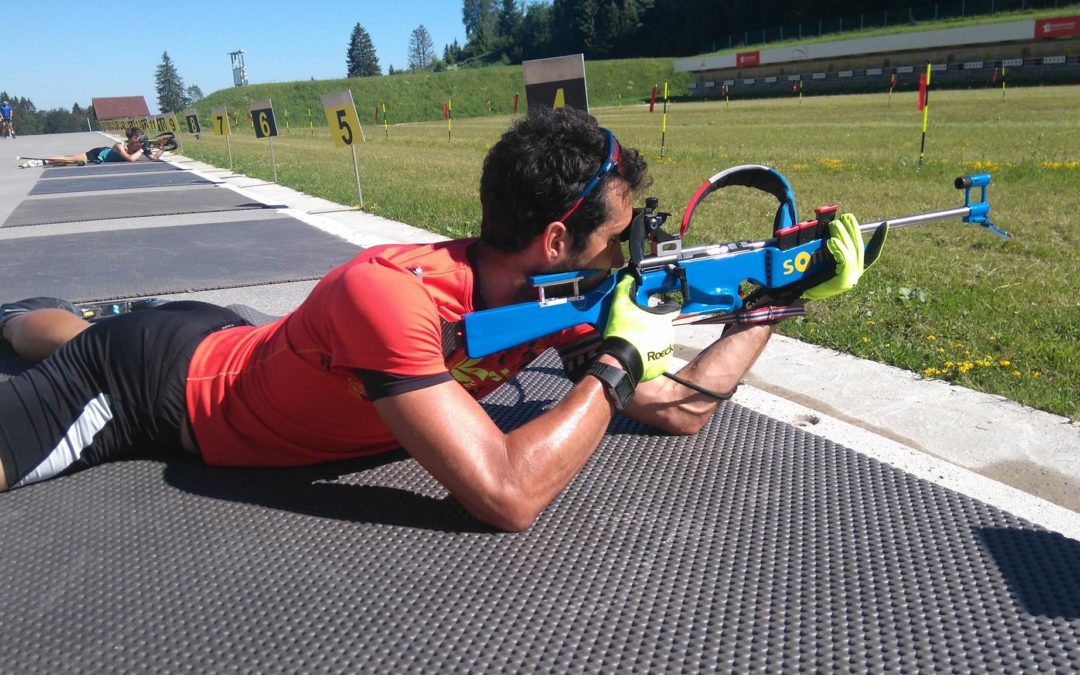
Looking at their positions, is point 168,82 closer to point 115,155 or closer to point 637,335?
point 115,155

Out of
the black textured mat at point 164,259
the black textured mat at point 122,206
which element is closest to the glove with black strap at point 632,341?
the black textured mat at point 164,259

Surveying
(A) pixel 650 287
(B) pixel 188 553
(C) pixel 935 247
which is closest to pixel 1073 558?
(A) pixel 650 287

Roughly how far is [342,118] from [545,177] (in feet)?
32.2

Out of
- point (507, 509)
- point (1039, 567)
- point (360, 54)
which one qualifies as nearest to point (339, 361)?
point (507, 509)

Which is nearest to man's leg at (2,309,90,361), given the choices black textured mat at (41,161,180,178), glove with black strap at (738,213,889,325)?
glove with black strap at (738,213,889,325)

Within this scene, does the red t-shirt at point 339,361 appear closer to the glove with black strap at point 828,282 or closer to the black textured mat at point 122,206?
the glove with black strap at point 828,282

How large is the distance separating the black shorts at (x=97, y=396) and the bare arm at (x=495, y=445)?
3.14 ft

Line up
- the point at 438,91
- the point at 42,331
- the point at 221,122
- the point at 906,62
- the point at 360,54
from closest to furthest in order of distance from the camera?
the point at 42,331, the point at 221,122, the point at 906,62, the point at 438,91, the point at 360,54

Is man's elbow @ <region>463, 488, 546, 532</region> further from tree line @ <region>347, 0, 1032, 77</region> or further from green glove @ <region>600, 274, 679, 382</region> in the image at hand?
tree line @ <region>347, 0, 1032, 77</region>

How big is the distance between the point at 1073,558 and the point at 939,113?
27.0 metres

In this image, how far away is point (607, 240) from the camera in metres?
2.17

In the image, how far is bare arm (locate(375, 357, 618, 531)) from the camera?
6.19 ft

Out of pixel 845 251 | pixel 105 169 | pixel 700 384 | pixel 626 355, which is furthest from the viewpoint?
pixel 105 169

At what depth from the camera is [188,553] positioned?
2.14 m
